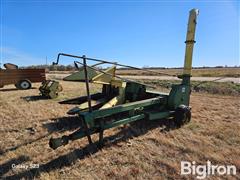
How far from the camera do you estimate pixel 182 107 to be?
5.37 m

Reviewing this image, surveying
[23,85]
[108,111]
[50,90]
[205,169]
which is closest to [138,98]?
[108,111]

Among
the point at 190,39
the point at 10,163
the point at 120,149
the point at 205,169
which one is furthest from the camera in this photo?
the point at 190,39

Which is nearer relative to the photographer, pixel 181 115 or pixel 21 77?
pixel 181 115

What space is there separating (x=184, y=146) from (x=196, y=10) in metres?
3.54

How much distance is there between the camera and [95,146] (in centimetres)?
418

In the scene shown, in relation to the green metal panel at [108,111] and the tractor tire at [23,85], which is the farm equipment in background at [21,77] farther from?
the green metal panel at [108,111]

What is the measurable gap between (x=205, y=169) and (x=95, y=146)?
1895 mm

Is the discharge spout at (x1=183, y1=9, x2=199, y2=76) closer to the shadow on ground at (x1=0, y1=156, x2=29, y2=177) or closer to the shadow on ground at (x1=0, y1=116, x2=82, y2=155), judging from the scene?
the shadow on ground at (x1=0, y1=116, x2=82, y2=155)

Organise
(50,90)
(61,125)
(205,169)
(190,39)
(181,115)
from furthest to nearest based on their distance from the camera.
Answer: (50,90) → (190,39) → (61,125) → (181,115) → (205,169)

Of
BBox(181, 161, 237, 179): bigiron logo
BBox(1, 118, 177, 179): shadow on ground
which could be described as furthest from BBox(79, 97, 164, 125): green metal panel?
BBox(181, 161, 237, 179): bigiron logo

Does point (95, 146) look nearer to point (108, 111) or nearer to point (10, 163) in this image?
point (108, 111)

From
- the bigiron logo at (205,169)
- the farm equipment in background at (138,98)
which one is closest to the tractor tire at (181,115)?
the farm equipment in background at (138,98)

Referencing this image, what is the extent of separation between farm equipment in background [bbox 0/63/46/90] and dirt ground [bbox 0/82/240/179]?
702cm

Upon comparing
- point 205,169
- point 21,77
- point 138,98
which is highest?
point 21,77
